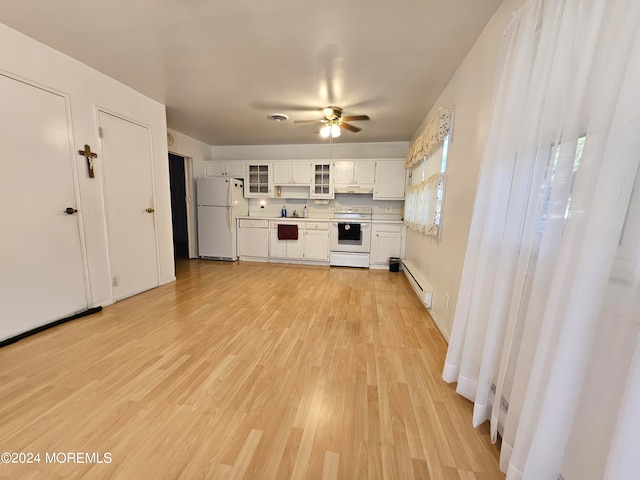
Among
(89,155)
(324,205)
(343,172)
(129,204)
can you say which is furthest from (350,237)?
(89,155)

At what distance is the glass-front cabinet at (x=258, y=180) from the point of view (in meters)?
5.12

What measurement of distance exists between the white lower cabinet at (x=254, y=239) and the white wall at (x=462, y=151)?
3.20m

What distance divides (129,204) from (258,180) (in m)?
2.58

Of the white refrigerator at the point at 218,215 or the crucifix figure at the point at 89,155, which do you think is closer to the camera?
the crucifix figure at the point at 89,155

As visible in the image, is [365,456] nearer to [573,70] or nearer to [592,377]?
[592,377]

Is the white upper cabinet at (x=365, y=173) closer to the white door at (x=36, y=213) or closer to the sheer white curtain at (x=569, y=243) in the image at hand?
the sheer white curtain at (x=569, y=243)

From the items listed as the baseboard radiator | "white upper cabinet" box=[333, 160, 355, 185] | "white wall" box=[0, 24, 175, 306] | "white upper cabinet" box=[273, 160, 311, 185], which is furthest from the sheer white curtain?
"white upper cabinet" box=[273, 160, 311, 185]

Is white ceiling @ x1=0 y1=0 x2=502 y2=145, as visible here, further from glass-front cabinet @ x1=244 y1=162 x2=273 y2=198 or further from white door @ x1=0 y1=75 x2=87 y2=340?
glass-front cabinet @ x1=244 y1=162 x2=273 y2=198

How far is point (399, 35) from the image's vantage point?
1847mm

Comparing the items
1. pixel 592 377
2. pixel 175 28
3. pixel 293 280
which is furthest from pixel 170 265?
pixel 592 377

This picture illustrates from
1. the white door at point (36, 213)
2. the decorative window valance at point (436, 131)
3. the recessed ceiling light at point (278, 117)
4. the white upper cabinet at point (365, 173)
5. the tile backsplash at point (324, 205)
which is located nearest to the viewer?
the white door at point (36, 213)

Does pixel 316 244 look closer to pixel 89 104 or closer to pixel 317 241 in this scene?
pixel 317 241

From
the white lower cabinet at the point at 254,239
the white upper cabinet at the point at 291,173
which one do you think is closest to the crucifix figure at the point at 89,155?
the white lower cabinet at the point at 254,239

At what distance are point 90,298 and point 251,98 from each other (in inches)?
108
